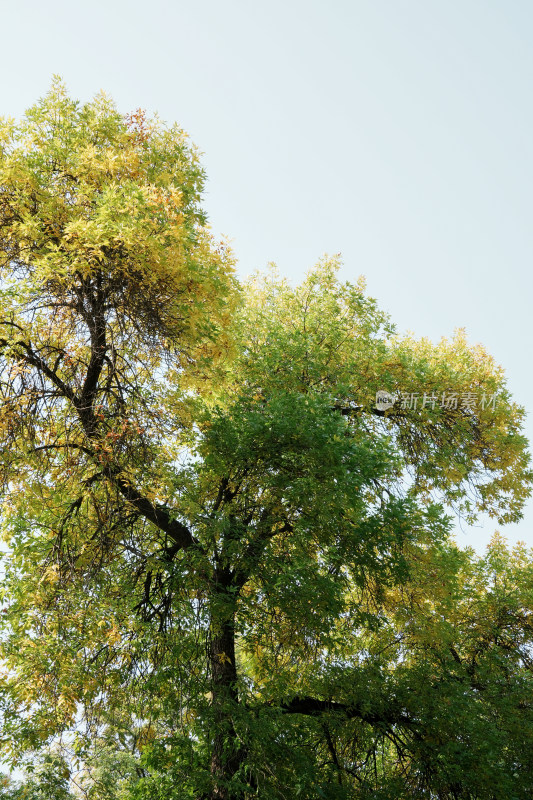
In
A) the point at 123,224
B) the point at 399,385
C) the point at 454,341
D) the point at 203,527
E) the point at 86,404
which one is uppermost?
the point at 454,341

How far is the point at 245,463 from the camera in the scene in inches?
340

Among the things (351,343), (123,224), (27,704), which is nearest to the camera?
(123,224)

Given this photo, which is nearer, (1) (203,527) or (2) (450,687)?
(1) (203,527)

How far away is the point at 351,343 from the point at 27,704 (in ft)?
24.1

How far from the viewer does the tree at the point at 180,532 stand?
695cm

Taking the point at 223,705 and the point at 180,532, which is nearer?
the point at 223,705

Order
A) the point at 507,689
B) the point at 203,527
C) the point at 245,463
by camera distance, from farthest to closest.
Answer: the point at 507,689, the point at 245,463, the point at 203,527

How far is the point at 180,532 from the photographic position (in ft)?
27.9

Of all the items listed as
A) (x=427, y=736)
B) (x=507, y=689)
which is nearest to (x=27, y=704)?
(x=427, y=736)

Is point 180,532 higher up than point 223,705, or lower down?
higher up

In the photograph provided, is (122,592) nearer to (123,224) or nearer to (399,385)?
(123,224)

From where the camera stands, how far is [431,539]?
9039mm

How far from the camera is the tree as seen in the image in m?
6.95

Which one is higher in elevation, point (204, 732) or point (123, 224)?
point (123, 224)
